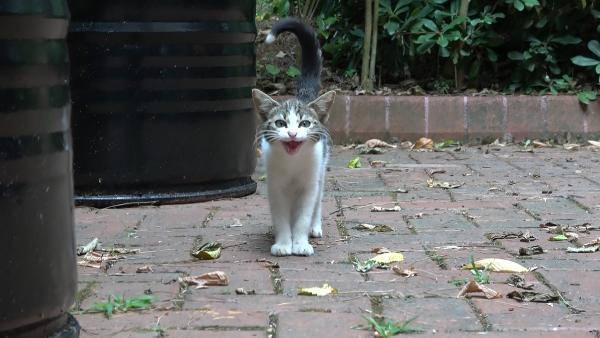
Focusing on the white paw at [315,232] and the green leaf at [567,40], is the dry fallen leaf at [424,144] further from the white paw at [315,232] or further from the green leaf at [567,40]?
the white paw at [315,232]

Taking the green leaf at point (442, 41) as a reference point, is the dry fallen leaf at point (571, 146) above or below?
below

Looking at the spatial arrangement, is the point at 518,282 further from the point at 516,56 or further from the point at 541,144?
the point at 516,56

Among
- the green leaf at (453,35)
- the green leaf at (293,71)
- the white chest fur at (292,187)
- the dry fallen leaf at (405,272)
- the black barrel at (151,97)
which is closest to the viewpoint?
the dry fallen leaf at (405,272)

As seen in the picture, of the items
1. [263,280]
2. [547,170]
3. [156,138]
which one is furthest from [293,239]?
[547,170]

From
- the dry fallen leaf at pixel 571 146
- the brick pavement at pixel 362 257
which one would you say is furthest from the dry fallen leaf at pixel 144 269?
the dry fallen leaf at pixel 571 146

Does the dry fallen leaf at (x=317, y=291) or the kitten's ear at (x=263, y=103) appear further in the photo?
the kitten's ear at (x=263, y=103)

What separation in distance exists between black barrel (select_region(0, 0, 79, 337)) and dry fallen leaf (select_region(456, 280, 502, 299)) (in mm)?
1227

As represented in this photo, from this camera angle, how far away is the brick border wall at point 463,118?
696cm

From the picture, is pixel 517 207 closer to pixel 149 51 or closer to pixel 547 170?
pixel 547 170

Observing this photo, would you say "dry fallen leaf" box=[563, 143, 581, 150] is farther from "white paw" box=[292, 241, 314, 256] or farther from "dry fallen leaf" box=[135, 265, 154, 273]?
"dry fallen leaf" box=[135, 265, 154, 273]

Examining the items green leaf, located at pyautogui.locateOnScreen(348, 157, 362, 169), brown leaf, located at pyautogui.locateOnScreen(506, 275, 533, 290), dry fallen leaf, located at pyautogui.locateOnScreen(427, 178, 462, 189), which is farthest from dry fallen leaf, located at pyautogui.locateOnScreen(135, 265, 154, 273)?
green leaf, located at pyautogui.locateOnScreen(348, 157, 362, 169)

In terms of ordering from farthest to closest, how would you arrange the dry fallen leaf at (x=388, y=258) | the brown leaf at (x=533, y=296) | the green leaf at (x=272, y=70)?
1. the green leaf at (x=272, y=70)
2. the dry fallen leaf at (x=388, y=258)
3. the brown leaf at (x=533, y=296)

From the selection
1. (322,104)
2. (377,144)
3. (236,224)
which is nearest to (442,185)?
(236,224)

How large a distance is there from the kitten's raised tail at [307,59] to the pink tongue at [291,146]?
18.8 inches
